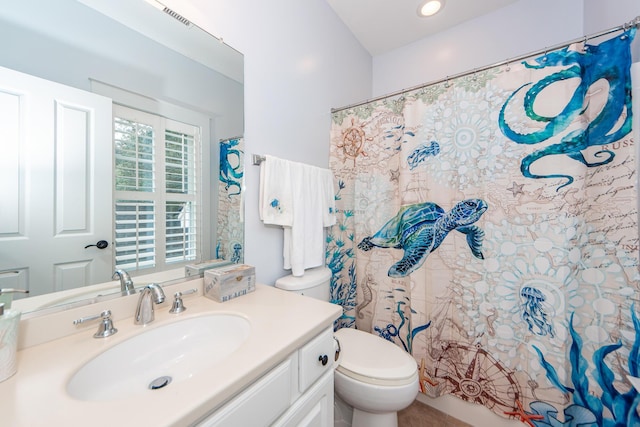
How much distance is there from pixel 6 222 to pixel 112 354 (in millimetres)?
426

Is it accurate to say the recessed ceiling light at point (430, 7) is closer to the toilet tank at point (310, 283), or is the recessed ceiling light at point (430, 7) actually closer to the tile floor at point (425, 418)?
the toilet tank at point (310, 283)

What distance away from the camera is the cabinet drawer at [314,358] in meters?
0.73

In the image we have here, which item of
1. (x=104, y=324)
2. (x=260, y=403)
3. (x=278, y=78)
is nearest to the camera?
(x=260, y=403)

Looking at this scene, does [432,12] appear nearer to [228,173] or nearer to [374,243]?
[374,243]

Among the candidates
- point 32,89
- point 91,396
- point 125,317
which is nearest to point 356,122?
point 32,89

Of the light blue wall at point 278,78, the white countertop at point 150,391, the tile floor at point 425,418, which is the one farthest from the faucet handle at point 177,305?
the tile floor at point 425,418

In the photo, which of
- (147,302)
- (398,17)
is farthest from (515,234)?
(398,17)

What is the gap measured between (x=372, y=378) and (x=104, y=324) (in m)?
1.00

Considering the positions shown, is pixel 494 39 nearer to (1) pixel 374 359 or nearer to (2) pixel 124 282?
(1) pixel 374 359

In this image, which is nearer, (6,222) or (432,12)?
(6,222)

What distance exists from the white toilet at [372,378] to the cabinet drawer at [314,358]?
0.30m

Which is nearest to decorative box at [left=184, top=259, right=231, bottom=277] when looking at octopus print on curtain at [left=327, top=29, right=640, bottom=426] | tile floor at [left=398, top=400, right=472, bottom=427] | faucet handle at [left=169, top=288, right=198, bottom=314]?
faucet handle at [left=169, top=288, right=198, bottom=314]

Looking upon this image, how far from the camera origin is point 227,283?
959 mm

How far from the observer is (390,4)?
5.43ft
